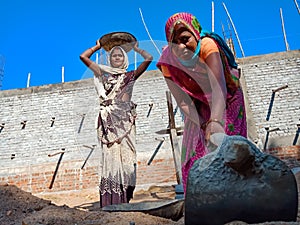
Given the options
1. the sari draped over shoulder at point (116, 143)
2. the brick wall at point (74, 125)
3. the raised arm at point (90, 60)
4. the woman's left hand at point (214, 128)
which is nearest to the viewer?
the woman's left hand at point (214, 128)

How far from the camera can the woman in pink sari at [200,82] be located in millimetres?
1659

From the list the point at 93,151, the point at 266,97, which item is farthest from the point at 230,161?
the point at 266,97

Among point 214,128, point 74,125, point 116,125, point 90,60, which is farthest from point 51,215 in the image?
point 74,125

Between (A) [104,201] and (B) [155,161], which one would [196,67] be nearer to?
(A) [104,201]

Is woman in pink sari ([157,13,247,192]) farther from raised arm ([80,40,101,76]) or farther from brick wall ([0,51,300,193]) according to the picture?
brick wall ([0,51,300,193])

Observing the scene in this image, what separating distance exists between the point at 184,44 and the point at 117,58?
1427 millimetres

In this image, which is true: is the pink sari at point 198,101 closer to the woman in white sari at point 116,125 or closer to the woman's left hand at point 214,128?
the woman's left hand at point 214,128

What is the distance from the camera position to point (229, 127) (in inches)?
68.8

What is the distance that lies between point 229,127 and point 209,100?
0.17 meters

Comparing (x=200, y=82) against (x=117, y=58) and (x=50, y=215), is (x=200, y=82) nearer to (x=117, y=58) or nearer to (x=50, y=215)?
(x=50, y=215)

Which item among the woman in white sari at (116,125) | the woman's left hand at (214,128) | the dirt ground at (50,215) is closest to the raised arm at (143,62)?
the woman in white sari at (116,125)

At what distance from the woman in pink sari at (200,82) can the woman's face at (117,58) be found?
1.20 metres

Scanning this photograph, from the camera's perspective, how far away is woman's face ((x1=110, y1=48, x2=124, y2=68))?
306cm

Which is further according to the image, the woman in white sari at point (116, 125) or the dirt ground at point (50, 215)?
the woman in white sari at point (116, 125)
